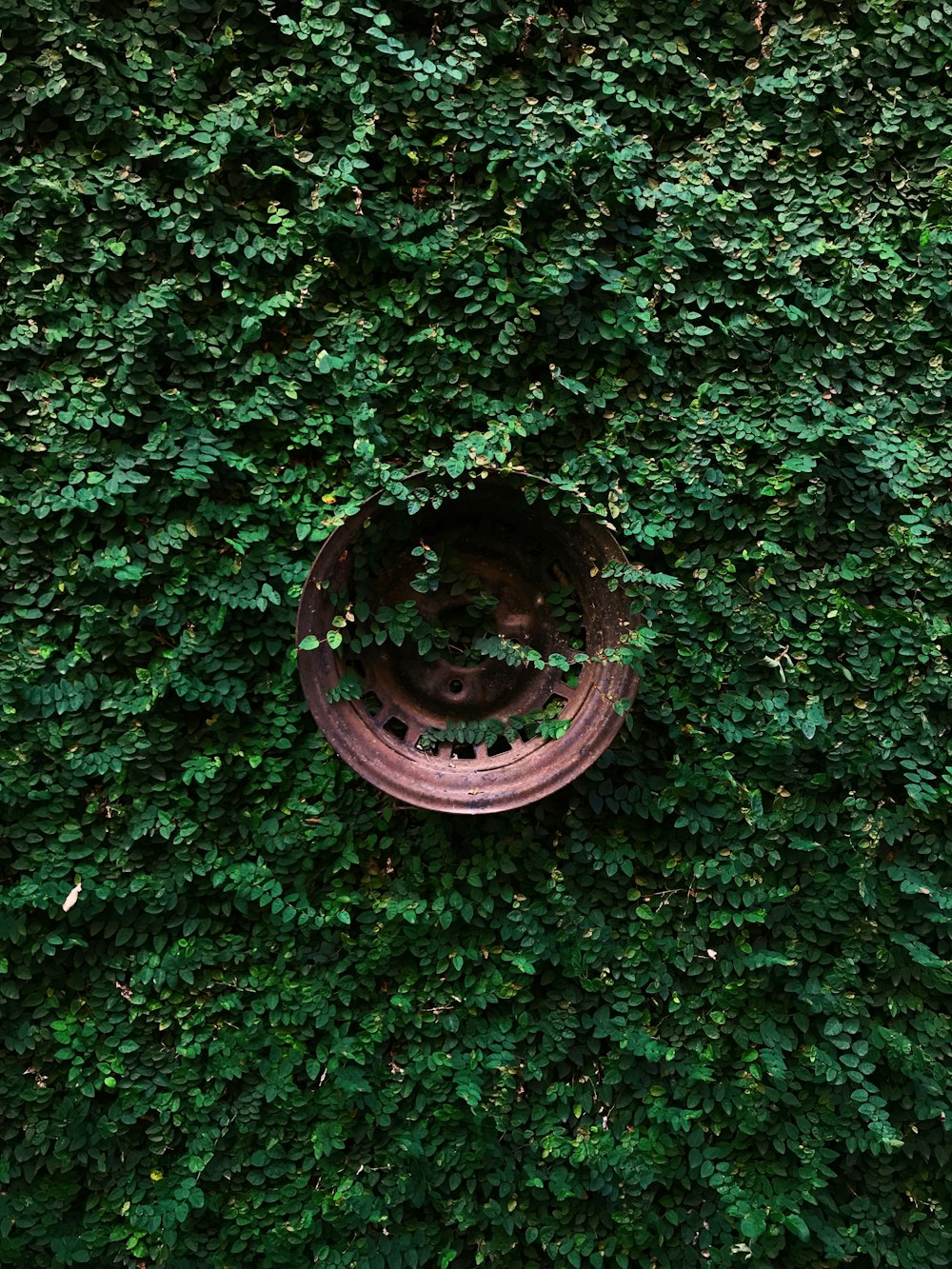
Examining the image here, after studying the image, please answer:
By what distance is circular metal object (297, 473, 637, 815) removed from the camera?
8.84ft

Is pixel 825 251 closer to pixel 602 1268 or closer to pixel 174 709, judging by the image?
pixel 174 709

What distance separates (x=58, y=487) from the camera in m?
2.79

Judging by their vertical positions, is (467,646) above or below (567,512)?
below

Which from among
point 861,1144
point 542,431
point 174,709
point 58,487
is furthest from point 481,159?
point 861,1144

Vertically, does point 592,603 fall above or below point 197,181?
below

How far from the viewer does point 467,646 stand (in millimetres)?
2928

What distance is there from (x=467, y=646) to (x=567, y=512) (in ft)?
1.66

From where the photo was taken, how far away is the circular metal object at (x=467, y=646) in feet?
8.84

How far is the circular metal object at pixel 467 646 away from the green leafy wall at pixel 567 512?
156mm

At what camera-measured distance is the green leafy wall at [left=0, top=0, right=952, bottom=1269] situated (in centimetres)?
278

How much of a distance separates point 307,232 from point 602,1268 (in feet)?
10.7

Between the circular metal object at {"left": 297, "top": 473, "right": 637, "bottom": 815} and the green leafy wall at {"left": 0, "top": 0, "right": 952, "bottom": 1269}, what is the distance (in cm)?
16

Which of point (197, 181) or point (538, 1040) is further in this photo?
point (538, 1040)

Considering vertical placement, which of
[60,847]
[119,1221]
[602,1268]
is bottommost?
[119,1221]
